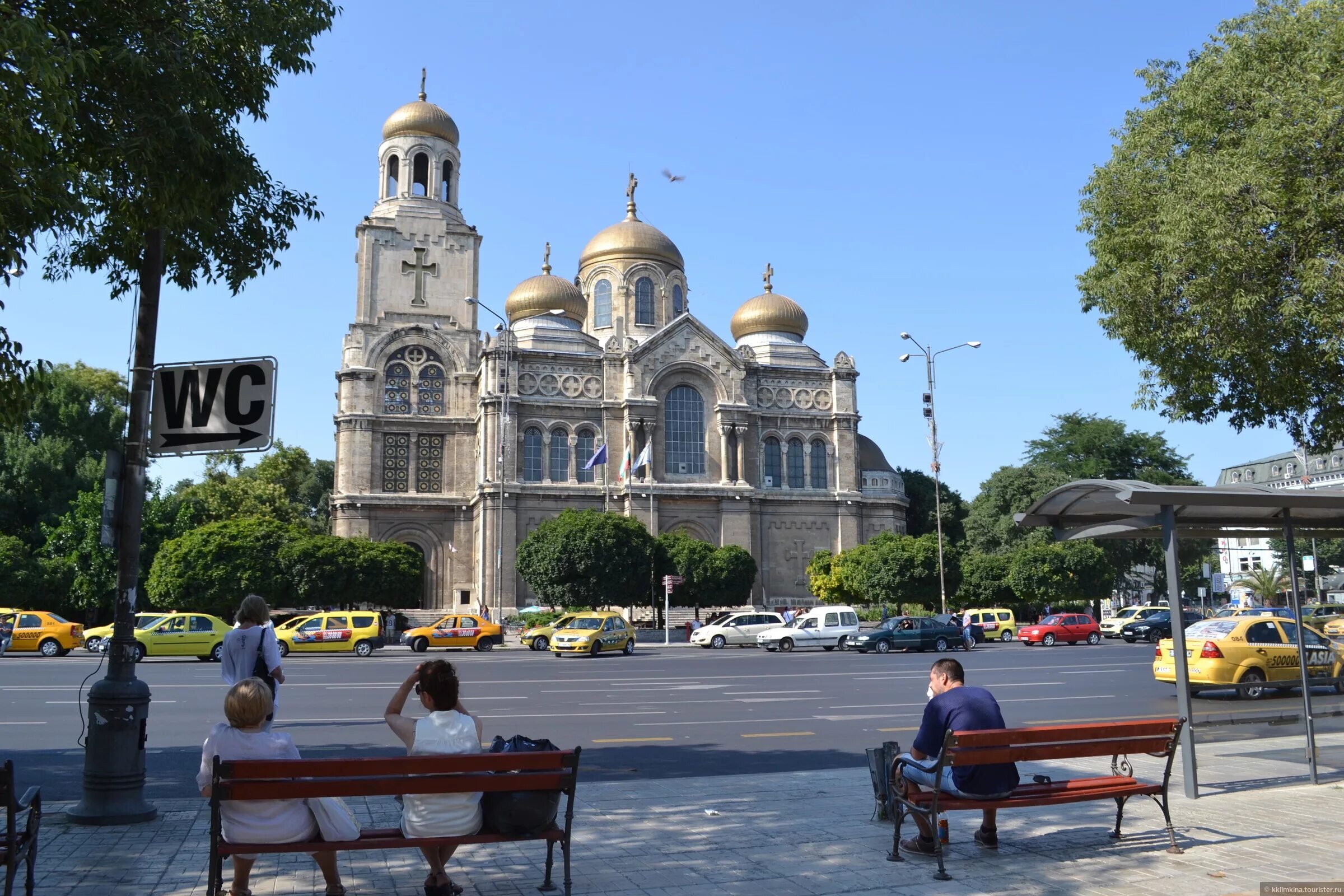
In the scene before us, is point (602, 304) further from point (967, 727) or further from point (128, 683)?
point (967, 727)

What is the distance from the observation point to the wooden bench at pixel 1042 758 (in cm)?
633

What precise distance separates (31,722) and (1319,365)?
1825 cm

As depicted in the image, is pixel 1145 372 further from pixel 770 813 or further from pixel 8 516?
pixel 8 516

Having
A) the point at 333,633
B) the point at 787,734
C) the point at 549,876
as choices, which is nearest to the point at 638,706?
the point at 787,734

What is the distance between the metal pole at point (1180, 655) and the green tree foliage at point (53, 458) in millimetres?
42031

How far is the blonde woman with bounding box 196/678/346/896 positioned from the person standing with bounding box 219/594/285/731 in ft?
9.68

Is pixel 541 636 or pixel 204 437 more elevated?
pixel 204 437

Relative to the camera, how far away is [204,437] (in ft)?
26.2

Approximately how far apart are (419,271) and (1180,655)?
50.5 metres

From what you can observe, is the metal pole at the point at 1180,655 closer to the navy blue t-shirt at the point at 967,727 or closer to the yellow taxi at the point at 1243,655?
the navy blue t-shirt at the point at 967,727

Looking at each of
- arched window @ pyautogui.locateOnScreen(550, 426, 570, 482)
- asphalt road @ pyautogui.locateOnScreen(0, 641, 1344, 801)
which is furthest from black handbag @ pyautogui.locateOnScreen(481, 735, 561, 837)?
arched window @ pyautogui.locateOnScreen(550, 426, 570, 482)

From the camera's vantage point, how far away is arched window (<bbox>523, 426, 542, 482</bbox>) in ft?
170

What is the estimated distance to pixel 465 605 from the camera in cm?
5144

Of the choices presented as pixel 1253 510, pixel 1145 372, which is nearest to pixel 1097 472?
pixel 1145 372
